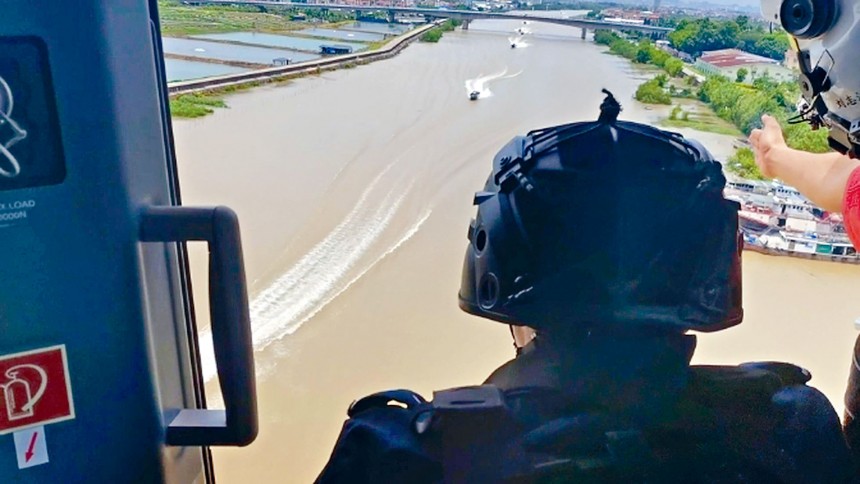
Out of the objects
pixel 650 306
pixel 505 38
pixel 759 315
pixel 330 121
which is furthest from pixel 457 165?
pixel 650 306

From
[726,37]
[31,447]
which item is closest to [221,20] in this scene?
[726,37]

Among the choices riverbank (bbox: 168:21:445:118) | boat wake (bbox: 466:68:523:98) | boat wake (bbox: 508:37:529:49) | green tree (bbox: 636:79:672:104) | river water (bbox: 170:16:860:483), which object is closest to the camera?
riverbank (bbox: 168:21:445:118)

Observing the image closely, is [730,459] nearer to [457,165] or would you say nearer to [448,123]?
[457,165]

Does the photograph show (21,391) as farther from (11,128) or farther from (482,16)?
(482,16)

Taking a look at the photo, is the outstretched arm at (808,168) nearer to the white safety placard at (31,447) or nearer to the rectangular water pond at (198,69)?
the rectangular water pond at (198,69)

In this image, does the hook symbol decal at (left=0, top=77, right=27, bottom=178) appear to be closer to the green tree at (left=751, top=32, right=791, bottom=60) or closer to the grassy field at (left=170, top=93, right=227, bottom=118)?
the grassy field at (left=170, top=93, right=227, bottom=118)

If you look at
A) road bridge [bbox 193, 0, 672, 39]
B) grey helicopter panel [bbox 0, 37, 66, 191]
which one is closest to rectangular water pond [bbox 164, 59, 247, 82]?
road bridge [bbox 193, 0, 672, 39]
